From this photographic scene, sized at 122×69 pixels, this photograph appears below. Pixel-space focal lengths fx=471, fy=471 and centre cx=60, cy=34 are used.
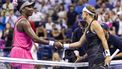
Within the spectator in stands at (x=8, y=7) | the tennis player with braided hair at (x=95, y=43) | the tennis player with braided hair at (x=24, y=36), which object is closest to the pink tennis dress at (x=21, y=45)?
the tennis player with braided hair at (x=24, y=36)

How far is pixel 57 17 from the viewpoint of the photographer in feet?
62.3

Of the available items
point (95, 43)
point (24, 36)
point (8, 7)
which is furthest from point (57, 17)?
point (95, 43)

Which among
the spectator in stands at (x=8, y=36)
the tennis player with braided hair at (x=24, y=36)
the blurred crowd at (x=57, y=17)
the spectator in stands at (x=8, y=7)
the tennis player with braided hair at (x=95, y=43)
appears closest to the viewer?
the tennis player with braided hair at (x=95, y=43)

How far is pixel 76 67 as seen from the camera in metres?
8.64

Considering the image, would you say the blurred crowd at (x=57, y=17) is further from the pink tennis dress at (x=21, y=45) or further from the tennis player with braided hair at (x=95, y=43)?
the tennis player with braided hair at (x=95, y=43)

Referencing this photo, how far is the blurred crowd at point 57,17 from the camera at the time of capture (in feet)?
53.0

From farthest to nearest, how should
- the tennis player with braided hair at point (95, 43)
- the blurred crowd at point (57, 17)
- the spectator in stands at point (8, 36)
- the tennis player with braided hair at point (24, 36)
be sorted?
the blurred crowd at point (57, 17) → the spectator in stands at point (8, 36) → the tennis player with braided hair at point (24, 36) → the tennis player with braided hair at point (95, 43)

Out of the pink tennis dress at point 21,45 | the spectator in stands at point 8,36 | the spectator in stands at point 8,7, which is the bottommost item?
the spectator in stands at point 8,36

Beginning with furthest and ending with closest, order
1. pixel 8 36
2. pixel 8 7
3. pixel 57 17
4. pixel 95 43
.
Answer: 1. pixel 57 17
2. pixel 8 7
3. pixel 8 36
4. pixel 95 43

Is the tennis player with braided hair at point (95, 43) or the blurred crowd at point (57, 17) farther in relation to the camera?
the blurred crowd at point (57, 17)

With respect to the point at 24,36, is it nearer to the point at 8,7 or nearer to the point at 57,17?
the point at 8,7

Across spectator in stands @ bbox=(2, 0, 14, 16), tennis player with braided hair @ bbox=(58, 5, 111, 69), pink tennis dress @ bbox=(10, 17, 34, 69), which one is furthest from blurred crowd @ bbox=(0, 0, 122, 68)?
tennis player with braided hair @ bbox=(58, 5, 111, 69)

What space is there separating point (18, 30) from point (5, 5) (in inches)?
404

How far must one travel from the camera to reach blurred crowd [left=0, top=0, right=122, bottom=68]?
16.2 m
